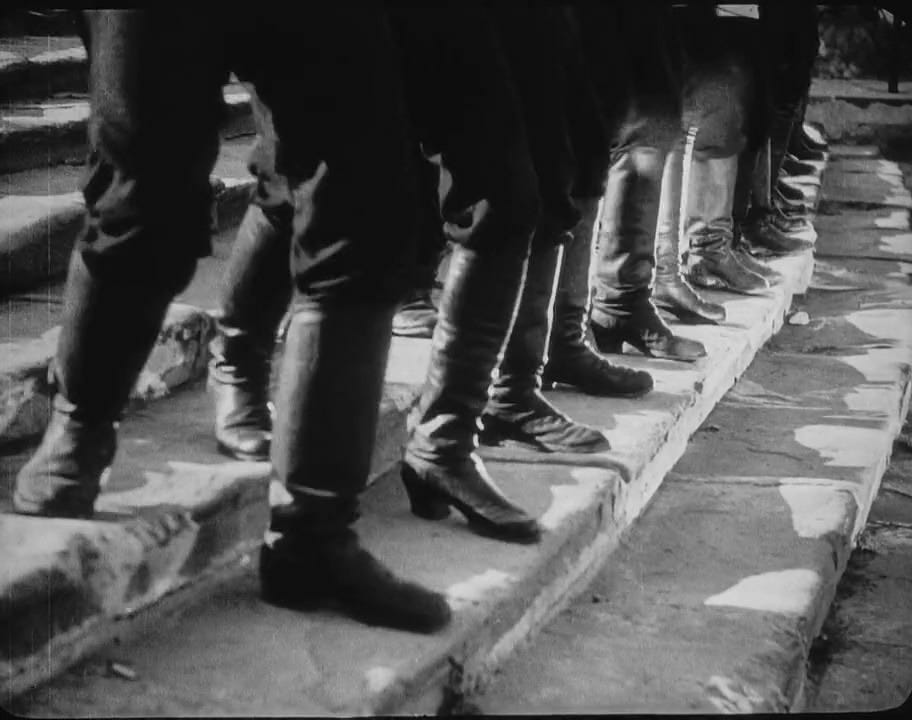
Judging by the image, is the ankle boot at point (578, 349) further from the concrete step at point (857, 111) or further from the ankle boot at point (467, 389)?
the concrete step at point (857, 111)

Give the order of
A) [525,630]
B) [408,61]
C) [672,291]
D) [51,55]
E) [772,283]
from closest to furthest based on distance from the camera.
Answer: [408,61], [525,630], [51,55], [672,291], [772,283]

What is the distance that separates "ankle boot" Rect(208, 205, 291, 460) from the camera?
2.32 metres

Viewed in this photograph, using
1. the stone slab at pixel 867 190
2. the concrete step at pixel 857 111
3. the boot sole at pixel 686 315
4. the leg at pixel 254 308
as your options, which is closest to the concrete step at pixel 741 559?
the boot sole at pixel 686 315

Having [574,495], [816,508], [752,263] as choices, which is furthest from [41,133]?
[752,263]

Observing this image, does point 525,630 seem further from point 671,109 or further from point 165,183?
point 671,109

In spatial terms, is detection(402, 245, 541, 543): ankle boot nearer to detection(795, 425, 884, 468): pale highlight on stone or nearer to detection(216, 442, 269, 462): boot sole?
detection(216, 442, 269, 462): boot sole

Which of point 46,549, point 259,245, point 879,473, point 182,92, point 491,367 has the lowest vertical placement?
point 879,473

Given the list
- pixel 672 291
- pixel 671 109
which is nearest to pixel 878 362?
pixel 672 291

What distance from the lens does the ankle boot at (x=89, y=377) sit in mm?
1814

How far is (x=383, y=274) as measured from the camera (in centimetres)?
175

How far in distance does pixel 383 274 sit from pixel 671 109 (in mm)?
2207

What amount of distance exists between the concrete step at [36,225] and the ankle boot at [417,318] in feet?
2.87

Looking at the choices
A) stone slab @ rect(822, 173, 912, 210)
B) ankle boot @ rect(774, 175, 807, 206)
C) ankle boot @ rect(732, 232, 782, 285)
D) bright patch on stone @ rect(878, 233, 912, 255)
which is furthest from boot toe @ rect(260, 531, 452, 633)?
stone slab @ rect(822, 173, 912, 210)

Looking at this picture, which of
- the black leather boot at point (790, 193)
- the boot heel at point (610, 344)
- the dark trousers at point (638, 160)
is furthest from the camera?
the black leather boot at point (790, 193)
